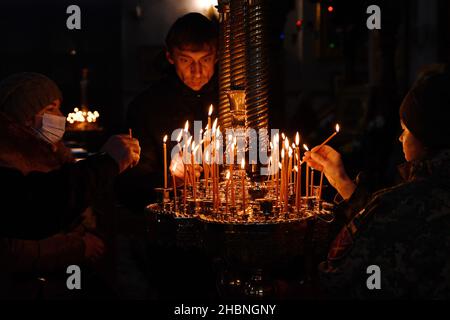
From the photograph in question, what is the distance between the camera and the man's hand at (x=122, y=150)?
2.29 meters

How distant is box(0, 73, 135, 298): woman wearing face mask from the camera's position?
7.90ft

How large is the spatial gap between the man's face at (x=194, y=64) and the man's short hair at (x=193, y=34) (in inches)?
0.8

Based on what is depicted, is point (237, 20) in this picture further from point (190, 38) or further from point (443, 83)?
point (443, 83)

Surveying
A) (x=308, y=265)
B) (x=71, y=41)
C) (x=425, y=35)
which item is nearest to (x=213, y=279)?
(x=308, y=265)

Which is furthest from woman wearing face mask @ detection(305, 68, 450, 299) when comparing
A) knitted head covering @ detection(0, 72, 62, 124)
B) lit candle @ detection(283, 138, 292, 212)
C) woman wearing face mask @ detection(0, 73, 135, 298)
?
knitted head covering @ detection(0, 72, 62, 124)

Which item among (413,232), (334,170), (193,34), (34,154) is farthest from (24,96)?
A: (413,232)

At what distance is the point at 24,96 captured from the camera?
2.53 m

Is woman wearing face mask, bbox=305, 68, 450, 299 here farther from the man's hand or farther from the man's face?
the man's face

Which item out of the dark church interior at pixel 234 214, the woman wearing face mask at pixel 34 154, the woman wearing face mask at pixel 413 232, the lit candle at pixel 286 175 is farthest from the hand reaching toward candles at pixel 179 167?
the woman wearing face mask at pixel 413 232

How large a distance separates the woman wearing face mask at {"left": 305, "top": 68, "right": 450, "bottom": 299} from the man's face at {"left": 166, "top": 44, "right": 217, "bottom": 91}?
129 cm

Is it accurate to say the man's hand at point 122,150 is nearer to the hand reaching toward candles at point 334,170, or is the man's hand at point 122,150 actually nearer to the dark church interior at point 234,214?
the dark church interior at point 234,214

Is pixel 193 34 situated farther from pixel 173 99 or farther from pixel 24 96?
pixel 24 96

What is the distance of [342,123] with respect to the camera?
12266mm
